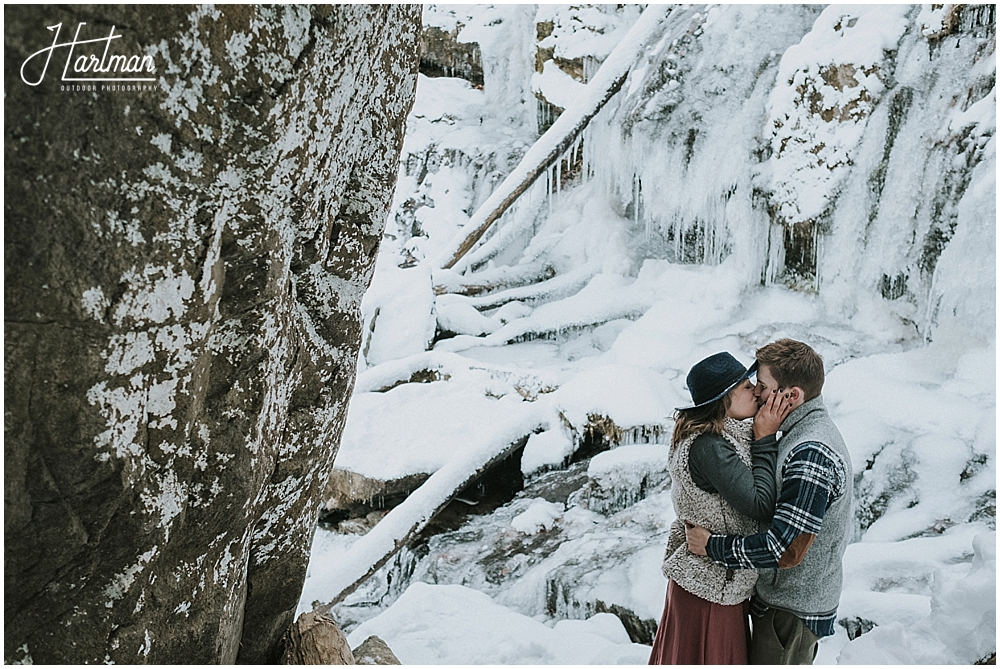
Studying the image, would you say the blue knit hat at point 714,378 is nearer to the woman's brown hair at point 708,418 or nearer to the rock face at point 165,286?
the woman's brown hair at point 708,418

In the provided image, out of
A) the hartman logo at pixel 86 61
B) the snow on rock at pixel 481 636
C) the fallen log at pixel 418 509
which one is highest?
the hartman logo at pixel 86 61

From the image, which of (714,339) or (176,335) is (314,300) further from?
(714,339)

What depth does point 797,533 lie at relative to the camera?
1738 mm

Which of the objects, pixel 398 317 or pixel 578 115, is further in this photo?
pixel 398 317

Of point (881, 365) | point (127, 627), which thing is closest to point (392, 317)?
point (881, 365)

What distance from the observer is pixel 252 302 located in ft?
4.44

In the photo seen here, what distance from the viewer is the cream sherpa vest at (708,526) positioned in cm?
187

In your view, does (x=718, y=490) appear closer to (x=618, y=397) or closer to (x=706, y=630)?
(x=706, y=630)

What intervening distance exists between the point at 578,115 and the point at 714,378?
17.0 feet

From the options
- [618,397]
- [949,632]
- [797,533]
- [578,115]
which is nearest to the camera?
[797,533]

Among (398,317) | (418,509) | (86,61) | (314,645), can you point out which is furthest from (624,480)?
(86,61)

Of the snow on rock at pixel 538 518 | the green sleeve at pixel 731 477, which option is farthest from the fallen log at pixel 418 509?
the green sleeve at pixel 731 477

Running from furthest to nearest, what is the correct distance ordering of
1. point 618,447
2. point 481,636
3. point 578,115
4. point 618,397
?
point 578,115 < point 618,397 < point 618,447 < point 481,636

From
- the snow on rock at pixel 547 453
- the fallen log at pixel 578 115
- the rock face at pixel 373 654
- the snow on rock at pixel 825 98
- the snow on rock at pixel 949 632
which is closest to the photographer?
the rock face at pixel 373 654
